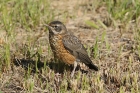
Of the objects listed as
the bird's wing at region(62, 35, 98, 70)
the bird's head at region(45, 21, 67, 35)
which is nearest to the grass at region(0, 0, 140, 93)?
the bird's wing at region(62, 35, 98, 70)

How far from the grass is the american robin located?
26cm

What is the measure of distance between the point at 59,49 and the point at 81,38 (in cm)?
210

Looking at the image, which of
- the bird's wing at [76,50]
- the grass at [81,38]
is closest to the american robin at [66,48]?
the bird's wing at [76,50]

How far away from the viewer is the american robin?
370 inches

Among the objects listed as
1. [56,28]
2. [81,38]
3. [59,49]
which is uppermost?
[56,28]

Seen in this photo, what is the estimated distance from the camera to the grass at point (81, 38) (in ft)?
29.0

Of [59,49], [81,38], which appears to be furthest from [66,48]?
[81,38]

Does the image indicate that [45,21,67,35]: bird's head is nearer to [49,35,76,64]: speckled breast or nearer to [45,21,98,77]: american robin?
[45,21,98,77]: american robin

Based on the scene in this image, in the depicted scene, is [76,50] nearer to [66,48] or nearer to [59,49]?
[66,48]

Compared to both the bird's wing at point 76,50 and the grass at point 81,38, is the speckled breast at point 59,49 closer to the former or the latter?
the bird's wing at point 76,50

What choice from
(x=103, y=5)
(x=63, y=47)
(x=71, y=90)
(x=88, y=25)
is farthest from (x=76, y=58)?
(x=103, y=5)

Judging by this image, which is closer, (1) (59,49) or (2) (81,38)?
(1) (59,49)

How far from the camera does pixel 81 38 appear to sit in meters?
11.4

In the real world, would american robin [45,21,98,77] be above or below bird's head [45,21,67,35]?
below
